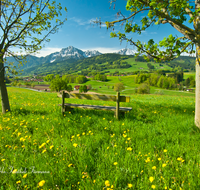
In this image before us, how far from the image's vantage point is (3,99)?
25.1 ft

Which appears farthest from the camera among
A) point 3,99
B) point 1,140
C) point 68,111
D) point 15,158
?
point 3,99

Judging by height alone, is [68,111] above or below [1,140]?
above

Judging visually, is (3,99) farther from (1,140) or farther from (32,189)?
(32,189)

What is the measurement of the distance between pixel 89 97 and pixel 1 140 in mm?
3971

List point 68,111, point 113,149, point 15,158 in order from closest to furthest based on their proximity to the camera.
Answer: point 15,158 → point 113,149 → point 68,111

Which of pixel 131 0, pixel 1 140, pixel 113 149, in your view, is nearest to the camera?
pixel 113 149

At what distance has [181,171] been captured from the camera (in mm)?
2641

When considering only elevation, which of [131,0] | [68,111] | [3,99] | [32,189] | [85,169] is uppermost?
[131,0]

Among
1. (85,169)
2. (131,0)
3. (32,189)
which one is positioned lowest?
(32,189)

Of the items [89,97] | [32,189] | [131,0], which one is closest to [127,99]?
[89,97]

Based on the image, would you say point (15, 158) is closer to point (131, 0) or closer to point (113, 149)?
point (113, 149)

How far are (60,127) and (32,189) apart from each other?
9.69ft

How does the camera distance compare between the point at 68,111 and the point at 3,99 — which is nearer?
the point at 68,111

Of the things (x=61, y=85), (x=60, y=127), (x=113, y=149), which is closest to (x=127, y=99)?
(x=113, y=149)
